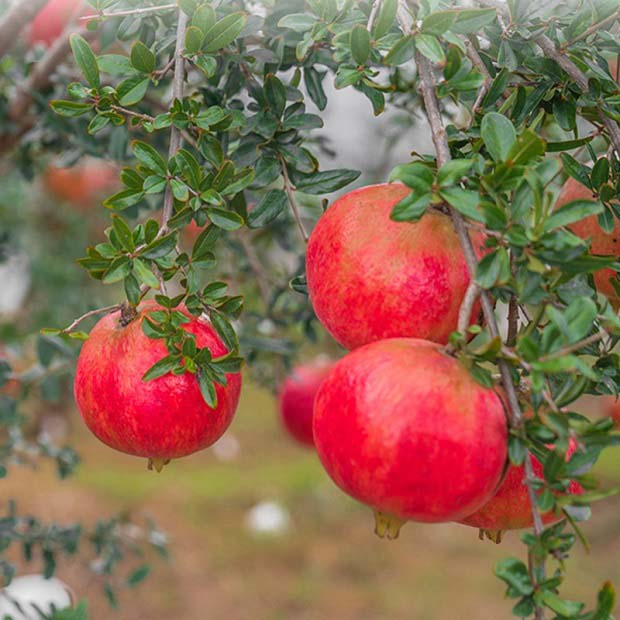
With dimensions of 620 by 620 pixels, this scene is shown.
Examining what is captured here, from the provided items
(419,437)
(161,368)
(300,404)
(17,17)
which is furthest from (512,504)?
(300,404)

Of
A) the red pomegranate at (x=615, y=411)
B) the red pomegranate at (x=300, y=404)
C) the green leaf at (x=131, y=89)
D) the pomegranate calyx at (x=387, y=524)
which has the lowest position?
the red pomegranate at (x=300, y=404)

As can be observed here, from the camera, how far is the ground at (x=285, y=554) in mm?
2332

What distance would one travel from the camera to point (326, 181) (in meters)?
0.61

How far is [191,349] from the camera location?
49 centimetres

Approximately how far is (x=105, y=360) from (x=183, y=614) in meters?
1.92

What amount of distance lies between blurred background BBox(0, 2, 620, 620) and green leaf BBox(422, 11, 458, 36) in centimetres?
138

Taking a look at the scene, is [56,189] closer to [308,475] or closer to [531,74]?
[308,475]

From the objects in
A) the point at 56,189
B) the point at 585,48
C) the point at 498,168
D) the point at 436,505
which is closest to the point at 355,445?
the point at 436,505

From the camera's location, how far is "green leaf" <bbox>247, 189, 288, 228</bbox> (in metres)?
0.61

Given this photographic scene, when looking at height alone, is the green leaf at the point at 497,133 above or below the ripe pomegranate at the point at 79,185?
above

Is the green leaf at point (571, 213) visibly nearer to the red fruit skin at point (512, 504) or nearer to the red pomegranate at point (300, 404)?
the red fruit skin at point (512, 504)

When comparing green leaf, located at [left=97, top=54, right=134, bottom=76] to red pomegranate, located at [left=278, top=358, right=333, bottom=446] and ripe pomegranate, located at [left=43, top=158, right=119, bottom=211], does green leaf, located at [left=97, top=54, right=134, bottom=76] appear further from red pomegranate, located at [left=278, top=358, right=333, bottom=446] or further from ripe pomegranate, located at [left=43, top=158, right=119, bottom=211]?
ripe pomegranate, located at [left=43, top=158, right=119, bottom=211]

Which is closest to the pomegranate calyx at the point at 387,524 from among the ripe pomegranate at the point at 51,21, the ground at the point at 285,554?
the ripe pomegranate at the point at 51,21

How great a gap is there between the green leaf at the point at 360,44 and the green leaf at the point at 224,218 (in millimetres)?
116
